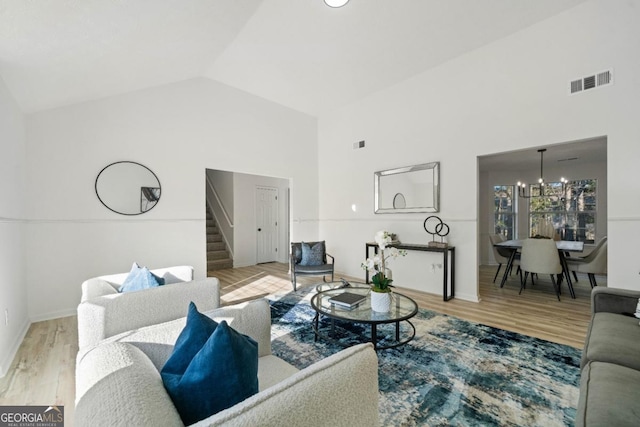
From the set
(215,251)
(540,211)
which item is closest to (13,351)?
(215,251)

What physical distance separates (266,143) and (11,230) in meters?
3.56

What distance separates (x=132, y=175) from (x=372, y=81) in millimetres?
3912

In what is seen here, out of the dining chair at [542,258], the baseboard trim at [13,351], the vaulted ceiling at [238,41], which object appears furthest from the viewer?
the dining chair at [542,258]

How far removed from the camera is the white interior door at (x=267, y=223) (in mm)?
7086

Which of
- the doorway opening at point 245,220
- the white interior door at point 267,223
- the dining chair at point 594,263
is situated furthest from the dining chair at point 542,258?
the white interior door at point 267,223

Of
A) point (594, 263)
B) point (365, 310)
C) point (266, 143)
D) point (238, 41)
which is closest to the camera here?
point (365, 310)

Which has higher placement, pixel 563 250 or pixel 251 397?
pixel 251 397

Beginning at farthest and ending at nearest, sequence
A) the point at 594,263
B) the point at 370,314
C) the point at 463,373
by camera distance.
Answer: the point at 594,263, the point at 370,314, the point at 463,373

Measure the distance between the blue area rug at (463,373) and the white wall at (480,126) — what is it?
1.33 metres

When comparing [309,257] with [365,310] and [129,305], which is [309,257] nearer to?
[365,310]

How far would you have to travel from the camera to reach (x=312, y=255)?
4.83 meters

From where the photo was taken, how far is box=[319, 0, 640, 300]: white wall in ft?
9.22

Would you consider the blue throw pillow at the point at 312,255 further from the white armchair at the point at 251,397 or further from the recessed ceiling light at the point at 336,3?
the white armchair at the point at 251,397

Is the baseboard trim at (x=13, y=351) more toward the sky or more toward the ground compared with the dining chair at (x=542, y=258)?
more toward the ground
